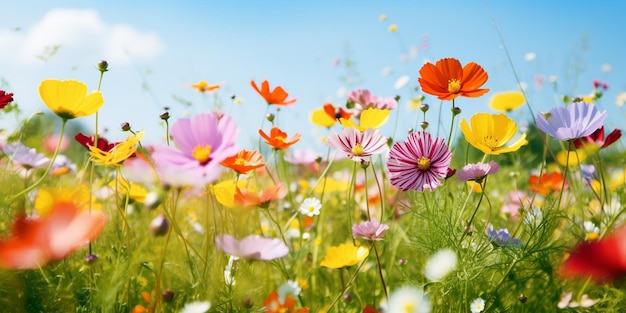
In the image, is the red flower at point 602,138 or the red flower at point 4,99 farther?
the red flower at point 602,138

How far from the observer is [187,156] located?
517 mm

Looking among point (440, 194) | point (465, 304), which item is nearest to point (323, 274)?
point (440, 194)

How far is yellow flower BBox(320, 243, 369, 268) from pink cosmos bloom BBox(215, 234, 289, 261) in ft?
0.49

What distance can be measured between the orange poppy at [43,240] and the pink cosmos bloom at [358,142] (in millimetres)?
305

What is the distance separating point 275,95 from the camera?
98cm

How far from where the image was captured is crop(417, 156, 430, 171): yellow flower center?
2.25ft

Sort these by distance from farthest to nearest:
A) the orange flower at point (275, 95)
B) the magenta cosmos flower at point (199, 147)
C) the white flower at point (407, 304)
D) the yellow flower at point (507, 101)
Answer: the yellow flower at point (507, 101)
the orange flower at point (275, 95)
the white flower at point (407, 304)
the magenta cosmos flower at point (199, 147)

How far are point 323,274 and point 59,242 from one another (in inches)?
23.7

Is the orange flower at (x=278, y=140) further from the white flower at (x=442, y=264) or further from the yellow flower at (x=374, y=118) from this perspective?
the white flower at (x=442, y=264)

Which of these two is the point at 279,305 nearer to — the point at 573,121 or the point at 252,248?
the point at 252,248

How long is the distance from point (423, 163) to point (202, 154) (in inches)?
11.7

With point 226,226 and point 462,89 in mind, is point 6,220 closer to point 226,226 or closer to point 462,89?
point 226,226

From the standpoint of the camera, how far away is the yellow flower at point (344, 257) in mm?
750

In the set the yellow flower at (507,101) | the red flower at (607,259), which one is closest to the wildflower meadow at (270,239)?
the red flower at (607,259)
